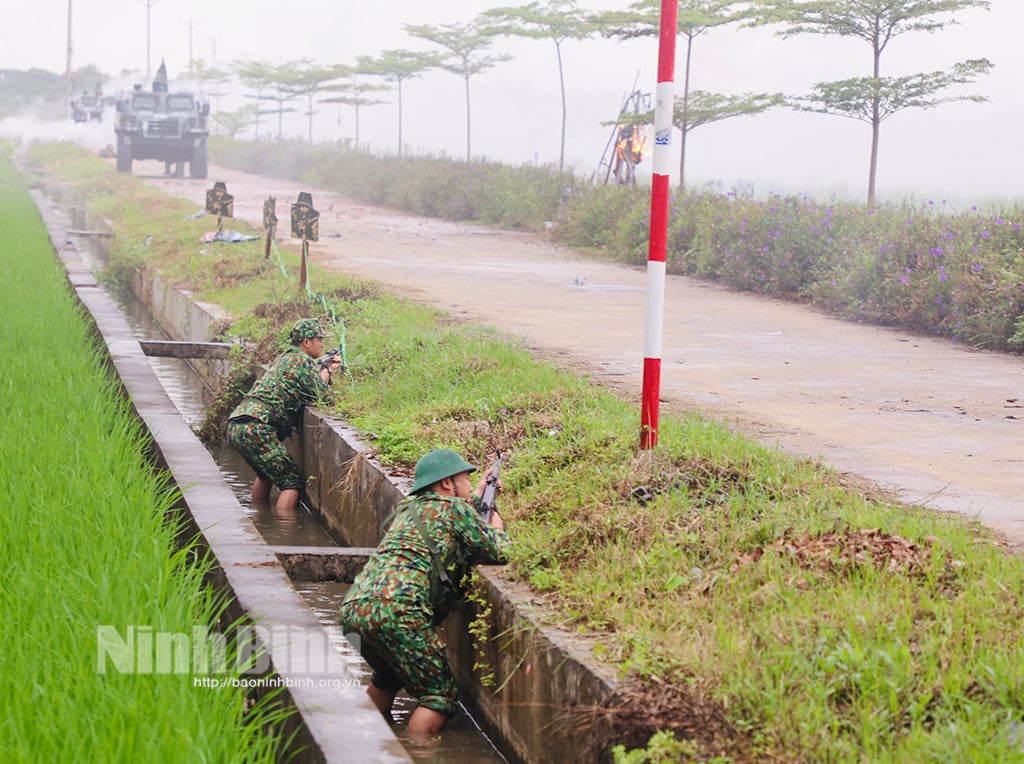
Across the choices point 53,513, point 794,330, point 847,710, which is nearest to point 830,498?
point 847,710

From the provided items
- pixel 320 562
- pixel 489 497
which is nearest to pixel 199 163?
pixel 320 562

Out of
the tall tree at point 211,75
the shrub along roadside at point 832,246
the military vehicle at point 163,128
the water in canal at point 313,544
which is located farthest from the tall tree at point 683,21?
the tall tree at point 211,75

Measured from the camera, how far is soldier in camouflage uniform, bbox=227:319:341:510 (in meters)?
7.30

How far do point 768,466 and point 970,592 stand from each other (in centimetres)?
139

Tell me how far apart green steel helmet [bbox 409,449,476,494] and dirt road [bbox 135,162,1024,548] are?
5.15 feet

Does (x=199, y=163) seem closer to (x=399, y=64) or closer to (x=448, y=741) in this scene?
(x=399, y=64)

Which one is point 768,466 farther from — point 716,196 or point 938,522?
point 716,196

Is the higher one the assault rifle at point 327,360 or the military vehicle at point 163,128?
the military vehicle at point 163,128

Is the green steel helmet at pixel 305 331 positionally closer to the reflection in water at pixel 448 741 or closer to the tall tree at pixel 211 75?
the reflection in water at pixel 448 741

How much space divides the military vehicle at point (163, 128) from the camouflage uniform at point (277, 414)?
2727cm

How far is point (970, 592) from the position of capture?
363 centimetres

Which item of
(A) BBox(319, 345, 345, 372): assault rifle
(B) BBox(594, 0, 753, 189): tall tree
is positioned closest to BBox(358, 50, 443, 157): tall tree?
(B) BBox(594, 0, 753, 189): tall tree

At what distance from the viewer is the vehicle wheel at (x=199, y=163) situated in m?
34.5

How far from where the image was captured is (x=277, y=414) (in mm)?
7449
